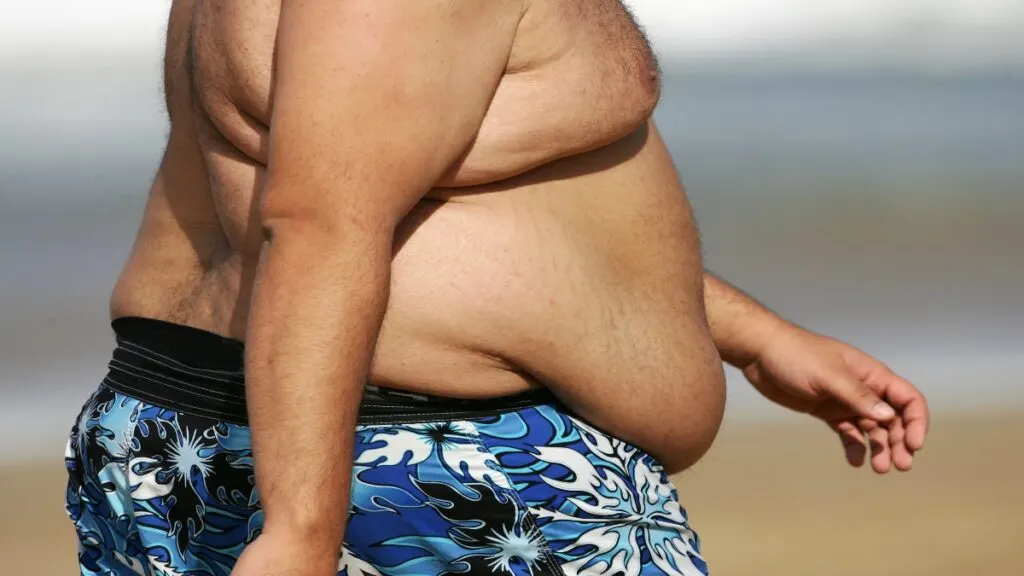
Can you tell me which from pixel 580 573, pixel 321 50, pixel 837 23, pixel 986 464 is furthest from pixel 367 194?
pixel 837 23

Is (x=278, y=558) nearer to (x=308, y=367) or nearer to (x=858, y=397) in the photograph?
(x=308, y=367)

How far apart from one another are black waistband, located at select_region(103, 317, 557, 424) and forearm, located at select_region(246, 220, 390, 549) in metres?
0.21

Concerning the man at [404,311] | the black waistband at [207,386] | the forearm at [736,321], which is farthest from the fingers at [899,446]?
the black waistband at [207,386]

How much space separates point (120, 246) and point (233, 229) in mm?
5341

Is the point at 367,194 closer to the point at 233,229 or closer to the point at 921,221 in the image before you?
the point at 233,229

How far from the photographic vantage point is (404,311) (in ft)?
4.97

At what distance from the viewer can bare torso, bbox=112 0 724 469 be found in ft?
4.97

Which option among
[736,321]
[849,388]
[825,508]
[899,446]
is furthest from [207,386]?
[825,508]

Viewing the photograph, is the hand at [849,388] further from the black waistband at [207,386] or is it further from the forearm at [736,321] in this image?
the black waistband at [207,386]

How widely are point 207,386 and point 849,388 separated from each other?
1.07 m

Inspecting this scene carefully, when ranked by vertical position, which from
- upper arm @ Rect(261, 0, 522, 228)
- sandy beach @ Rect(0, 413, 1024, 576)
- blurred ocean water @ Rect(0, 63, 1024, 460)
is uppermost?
upper arm @ Rect(261, 0, 522, 228)

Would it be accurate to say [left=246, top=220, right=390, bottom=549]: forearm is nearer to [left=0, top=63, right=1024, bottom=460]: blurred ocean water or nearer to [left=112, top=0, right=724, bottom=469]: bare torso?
[left=112, top=0, right=724, bottom=469]: bare torso

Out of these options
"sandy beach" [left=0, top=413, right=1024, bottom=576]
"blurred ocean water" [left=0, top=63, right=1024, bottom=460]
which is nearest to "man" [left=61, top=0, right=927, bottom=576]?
"sandy beach" [left=0, top=413, right=1024, bottom=576]

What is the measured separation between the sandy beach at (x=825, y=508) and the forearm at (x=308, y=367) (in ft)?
9.16
